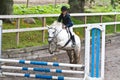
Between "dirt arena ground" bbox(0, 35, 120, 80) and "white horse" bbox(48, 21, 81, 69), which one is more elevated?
"white horse" bbox(48, 21, 81, 69)

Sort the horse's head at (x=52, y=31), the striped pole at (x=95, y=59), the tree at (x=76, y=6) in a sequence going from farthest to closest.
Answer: the tree at (x=76, y=6) → the horse's head at (x=52, y=31) → the striped pole at (x=95, y=59)

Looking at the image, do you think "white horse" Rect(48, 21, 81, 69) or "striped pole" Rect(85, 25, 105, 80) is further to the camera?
"white horse" Rect(48, 21, 81, 69)

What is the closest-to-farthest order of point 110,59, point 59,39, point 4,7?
point 59,39
point 110,59
point 4,7

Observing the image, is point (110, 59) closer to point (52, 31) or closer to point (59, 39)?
point (59, 39)

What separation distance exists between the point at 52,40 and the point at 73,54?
1.14 meters

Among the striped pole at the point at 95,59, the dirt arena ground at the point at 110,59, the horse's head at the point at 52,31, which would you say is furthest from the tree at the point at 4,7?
the striped pole at the point at 95,59

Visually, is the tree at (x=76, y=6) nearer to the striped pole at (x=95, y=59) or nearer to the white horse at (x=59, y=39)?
the white horse at (x=59, y=39)

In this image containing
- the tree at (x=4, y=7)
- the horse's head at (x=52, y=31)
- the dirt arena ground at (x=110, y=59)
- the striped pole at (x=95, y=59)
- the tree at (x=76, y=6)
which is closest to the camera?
the striped pole at (x=95, y=59)

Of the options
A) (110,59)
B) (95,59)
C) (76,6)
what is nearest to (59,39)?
(95,59)

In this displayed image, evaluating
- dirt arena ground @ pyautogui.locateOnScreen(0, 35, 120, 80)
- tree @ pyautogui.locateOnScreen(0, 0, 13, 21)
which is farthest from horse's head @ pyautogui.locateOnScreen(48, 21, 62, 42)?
tree @ pyautogui.locateOnScreen(0, 0, 13, 21)

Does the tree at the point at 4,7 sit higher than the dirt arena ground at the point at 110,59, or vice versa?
the tree at the point at 4,7

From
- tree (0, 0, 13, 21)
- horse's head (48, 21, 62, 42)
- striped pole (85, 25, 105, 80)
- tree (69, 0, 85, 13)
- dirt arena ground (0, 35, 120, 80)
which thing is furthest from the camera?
tree (69, 0, 85, 13)

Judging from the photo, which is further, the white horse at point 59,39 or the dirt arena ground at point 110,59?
the dirt arena ground at point 110,59

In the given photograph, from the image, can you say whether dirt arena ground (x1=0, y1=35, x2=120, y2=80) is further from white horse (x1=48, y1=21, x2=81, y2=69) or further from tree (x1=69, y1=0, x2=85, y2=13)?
tree (x1=69, y1=0, x2=85, y2=13)
